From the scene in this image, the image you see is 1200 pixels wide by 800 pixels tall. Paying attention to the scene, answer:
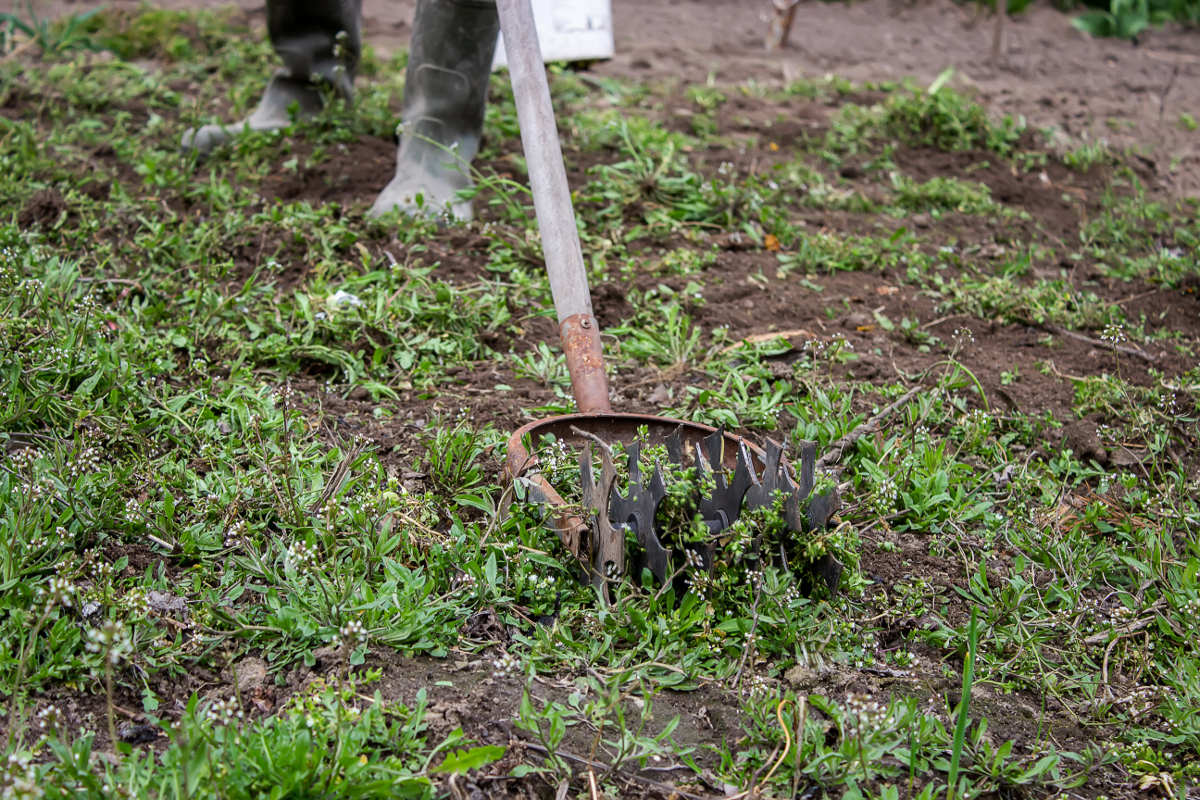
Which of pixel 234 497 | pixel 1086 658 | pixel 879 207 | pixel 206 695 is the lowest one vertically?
pixel 1086 658

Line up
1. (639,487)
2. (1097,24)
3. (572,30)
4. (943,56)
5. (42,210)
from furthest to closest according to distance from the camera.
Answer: (1097,24), (943,56), (572,30), (42,210), (639,487)

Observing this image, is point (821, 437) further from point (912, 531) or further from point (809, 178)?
point (809, 178)

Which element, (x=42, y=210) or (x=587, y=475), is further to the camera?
(x=42, y=210)

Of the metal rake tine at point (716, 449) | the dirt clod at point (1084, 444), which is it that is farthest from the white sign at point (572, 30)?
the metal rake tine at point (716, 449)

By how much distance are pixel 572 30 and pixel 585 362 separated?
124 inches

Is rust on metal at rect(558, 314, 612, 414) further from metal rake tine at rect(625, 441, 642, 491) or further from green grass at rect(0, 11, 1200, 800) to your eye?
metal rake tine at rect(625, 441, 642, 491)

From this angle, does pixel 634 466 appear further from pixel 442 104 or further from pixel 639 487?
pixel 442 104

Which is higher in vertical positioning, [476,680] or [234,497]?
[234,497]

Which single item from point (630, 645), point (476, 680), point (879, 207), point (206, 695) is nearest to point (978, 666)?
point (630, 645)

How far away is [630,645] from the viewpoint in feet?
5.51

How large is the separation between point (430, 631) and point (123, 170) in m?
2.63

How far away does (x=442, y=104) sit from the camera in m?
3.30

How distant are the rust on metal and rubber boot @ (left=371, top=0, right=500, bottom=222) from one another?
1122 millimetres

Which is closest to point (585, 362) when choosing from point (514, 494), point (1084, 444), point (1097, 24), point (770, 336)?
point (514, 494)
